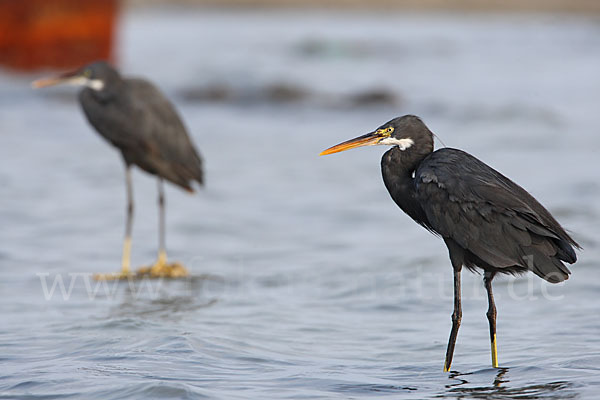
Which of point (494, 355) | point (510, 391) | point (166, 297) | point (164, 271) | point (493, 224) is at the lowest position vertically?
point (510, 391)

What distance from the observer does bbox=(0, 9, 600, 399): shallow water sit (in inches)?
219

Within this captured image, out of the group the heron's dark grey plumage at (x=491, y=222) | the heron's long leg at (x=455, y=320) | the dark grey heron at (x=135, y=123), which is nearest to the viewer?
the heron's dark grey plumage at (x=491, y=222)

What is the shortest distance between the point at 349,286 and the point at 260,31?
109 feet

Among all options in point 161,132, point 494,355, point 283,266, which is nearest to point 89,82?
point 161,132

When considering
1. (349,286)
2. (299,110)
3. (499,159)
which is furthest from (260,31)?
(349,286)

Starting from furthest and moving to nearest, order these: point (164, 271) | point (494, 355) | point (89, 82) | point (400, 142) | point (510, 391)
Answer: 1. point (89, 82)
2. point (164, 271)
3. point (400, 142)
4. point (494, 355)
5. point (510, 391)

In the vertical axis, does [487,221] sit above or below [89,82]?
below

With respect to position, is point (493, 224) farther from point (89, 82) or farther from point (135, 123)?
point (89, 82)

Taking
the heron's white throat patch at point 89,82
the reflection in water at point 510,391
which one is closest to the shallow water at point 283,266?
the reflection in water at point 510,391

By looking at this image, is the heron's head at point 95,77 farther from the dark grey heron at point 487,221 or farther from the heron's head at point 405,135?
the dark grey heron at point 487,221

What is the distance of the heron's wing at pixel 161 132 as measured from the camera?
8.65m

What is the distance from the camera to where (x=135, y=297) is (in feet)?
25.1

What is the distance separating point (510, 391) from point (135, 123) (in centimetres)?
453

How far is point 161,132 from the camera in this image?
877 centimetres
